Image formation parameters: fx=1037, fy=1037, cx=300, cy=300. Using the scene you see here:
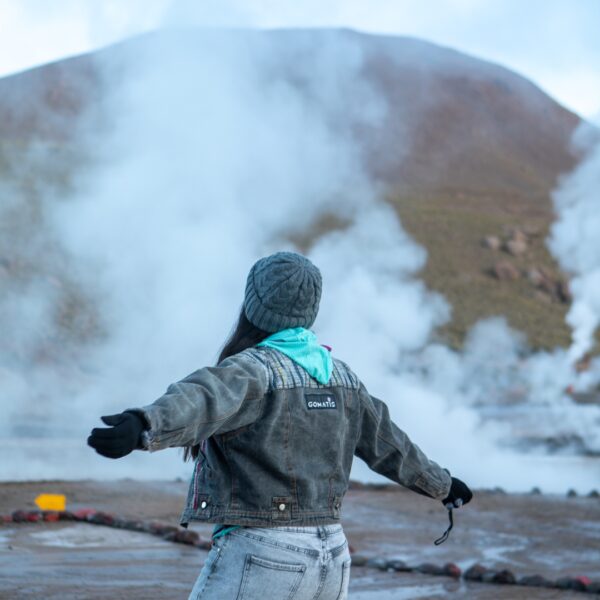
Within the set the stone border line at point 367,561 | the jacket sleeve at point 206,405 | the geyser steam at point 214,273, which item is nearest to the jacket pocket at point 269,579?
the jacket sleeve at point 206,405

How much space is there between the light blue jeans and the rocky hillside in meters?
23.1

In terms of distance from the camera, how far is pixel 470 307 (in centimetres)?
4406

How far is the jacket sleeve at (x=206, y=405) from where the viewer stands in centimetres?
256

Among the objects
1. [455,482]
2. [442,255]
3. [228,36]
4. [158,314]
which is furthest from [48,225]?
[455,482]

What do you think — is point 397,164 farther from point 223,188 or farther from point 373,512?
point 373,512

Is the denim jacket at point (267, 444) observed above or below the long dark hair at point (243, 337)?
below

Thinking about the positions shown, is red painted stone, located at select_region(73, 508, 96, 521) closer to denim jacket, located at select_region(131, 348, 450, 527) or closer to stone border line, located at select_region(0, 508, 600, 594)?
stone border line, located at select_region(0, 508, 600, 594)

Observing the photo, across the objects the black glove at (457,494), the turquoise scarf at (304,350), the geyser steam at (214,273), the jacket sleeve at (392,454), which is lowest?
the black glove at (457,494)

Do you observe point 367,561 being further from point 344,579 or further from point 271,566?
point 271,566

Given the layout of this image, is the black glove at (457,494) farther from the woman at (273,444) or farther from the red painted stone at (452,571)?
the red painted stone at (452,571)

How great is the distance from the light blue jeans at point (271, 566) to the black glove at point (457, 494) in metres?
0.66

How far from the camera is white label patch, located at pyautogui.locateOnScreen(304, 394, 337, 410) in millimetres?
2963

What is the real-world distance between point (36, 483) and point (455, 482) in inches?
318

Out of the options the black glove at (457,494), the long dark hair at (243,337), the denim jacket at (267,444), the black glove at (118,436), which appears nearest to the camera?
the black glove at (118,436)
